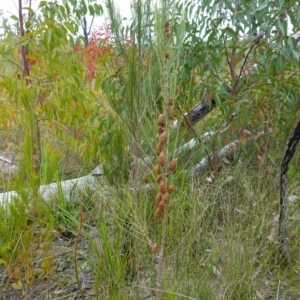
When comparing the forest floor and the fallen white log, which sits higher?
the fallen white log

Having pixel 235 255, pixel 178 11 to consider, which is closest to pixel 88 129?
pixel 178 11

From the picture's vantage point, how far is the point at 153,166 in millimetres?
1756

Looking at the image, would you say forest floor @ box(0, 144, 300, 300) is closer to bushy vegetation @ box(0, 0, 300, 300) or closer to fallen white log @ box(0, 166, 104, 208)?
bushy vegetation @ box(0, 0, 300, 300)

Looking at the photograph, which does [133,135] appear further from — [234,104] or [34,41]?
[34,41]

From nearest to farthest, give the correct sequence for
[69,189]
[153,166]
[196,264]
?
[153,166] < [196,264] < [69,189]

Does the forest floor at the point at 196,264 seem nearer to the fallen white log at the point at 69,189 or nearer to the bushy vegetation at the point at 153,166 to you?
the bushy vegetation at the point at 153,166

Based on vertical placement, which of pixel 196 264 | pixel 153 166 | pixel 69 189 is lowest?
pixel 196 264

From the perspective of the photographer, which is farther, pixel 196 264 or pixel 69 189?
pixel 69 189

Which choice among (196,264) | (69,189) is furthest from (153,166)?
(69,189)

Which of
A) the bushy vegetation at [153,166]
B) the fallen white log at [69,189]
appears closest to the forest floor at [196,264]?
the bushy vegetation at [153,166]

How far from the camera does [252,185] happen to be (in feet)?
9.61

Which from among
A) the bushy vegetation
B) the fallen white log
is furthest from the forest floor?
the fallen white log

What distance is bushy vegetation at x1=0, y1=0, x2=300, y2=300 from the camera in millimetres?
1764

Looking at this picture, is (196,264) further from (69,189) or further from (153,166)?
(69,189)
